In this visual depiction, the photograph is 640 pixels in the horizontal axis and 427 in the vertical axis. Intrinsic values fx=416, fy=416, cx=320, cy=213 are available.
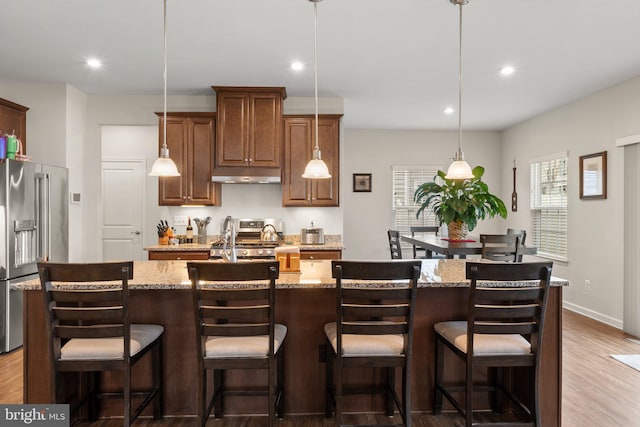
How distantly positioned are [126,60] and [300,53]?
5.48ft

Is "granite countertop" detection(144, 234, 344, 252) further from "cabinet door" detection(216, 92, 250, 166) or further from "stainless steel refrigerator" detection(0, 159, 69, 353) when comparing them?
"cabinet door" detection(216, 92, 250, 166)

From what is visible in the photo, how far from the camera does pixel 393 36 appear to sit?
3420 millimetres

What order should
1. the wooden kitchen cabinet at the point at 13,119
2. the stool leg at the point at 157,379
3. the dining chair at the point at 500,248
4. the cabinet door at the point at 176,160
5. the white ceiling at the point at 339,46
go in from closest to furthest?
1. the stool leg at the point at 157,379
2. the white ceiling at the point at 339,46
3. the dining chair at the point at 500,248
4. the wooden kitchen cabinet at the point at 13,119
5. the cabinet door at the point at 176,160

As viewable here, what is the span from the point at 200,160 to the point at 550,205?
481 centimetres

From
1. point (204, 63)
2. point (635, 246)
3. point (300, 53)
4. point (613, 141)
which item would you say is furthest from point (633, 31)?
point (204, 63)

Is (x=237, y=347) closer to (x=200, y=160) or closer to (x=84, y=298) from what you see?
(x=84, y=298)

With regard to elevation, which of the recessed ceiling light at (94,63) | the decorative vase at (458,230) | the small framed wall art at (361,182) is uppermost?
the recessed ceiling light at (94,63)

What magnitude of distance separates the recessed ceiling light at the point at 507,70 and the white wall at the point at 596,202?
53.1 inches

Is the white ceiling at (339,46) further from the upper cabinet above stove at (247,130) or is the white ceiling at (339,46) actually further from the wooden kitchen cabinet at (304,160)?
the wooden kitchen cabinet at (304,160)

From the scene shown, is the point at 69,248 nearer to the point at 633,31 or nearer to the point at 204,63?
the point at 204,63

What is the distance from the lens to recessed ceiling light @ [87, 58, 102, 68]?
12.9ft

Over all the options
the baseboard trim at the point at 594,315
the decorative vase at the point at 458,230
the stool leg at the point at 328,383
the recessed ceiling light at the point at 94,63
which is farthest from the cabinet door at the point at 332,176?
the baseboard trim at the point at 594,315

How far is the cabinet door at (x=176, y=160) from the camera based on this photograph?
4848 mm

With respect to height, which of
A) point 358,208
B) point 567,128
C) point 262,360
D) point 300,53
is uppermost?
point 300,53
